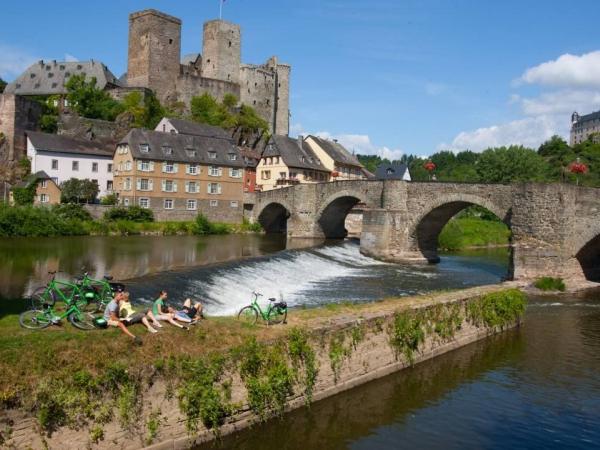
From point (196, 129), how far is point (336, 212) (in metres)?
19.9

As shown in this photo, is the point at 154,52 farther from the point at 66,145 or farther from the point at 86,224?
the point at 86,224

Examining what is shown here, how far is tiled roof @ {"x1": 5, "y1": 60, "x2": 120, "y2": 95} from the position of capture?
7300 cm

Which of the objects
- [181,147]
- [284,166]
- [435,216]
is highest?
[181,147]

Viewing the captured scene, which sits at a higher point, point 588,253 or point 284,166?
point 284,166

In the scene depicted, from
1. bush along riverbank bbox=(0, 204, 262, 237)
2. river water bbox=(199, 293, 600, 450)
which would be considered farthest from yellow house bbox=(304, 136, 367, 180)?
river water bbox=(199, 293, 600, 450)

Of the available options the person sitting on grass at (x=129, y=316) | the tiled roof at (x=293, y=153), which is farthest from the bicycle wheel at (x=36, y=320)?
the tiled roof at (x=293, y=153)

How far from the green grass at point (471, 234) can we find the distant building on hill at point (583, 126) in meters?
100

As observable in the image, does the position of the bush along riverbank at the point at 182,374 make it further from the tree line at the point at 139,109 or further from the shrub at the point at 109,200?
the tree line at the point at 139,109

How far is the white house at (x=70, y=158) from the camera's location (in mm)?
52469

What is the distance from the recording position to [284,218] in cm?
5928

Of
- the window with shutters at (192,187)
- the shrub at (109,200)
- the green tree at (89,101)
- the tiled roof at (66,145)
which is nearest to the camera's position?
the shrub at (109,200)

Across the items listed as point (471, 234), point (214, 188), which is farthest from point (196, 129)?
point (471, 234)

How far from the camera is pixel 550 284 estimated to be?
28.8m

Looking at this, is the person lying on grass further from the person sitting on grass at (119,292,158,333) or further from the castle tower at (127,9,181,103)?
the castle tower at (127,9,181,103)
